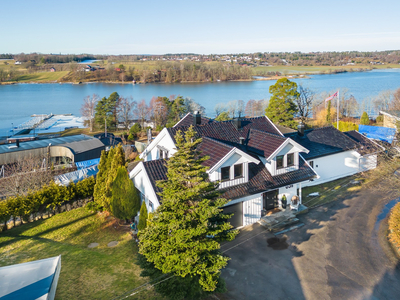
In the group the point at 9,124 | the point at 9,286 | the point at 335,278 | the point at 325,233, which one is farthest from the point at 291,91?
the point at 9,124

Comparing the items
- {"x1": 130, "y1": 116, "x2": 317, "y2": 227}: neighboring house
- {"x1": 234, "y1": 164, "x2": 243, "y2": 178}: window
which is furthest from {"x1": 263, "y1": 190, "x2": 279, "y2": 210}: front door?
{"x1": 234, "y1": 164, "x2": 243, "y2": 178}: window

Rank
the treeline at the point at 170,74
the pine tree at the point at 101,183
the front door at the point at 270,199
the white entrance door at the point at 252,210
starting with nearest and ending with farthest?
1. the white entrance door at the point at 252,210
2. the front door at the point at 270,199
3. the pine tree at the point at 101,183
4. the treeline at the point at 170,74

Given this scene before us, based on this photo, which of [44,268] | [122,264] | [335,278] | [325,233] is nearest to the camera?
[44,268]

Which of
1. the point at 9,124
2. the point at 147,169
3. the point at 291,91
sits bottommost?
the point at 9,124

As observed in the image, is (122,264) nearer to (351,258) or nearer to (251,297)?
(251,297)

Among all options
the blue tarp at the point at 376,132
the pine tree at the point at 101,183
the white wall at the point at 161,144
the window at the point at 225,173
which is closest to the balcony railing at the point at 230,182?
the window at the point at 225,173

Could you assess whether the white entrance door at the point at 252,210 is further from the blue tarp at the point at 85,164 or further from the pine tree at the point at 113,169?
the blue tarp at the point at 85,164

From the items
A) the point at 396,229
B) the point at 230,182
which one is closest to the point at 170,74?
the point at 230,182
